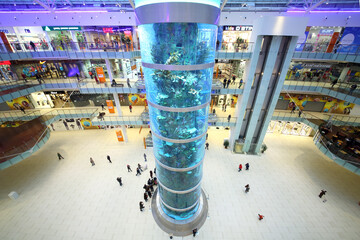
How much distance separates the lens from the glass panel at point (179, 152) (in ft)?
26.8

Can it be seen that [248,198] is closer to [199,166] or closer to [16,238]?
[199,166]

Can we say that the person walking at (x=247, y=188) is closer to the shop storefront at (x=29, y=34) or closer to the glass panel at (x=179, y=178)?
the glass panel at (x=179, y=178)

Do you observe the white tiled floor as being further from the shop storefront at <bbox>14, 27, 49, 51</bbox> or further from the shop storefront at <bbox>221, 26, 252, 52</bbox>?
the shop storefront at <bbox>221, 26, 252, 52</bbox>

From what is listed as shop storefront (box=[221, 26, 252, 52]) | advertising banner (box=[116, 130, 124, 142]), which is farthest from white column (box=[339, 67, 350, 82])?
advertising banner (box=[116, 130, 124, 142])

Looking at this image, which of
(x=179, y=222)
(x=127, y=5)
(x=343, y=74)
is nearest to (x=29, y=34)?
(x=127, y=5)

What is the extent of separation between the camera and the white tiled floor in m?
11.1

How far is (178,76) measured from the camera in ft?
20.8

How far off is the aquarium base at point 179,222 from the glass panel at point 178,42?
10.9m

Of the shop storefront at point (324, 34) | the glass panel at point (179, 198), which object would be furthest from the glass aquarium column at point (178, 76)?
the shop storefront at point (324, 34)

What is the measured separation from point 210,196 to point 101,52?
16833mm

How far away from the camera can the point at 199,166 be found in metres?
9.51

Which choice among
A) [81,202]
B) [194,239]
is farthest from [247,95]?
[81,202]

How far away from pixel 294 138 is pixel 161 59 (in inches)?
896

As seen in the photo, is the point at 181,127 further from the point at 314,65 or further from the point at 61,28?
the point at 61,28
